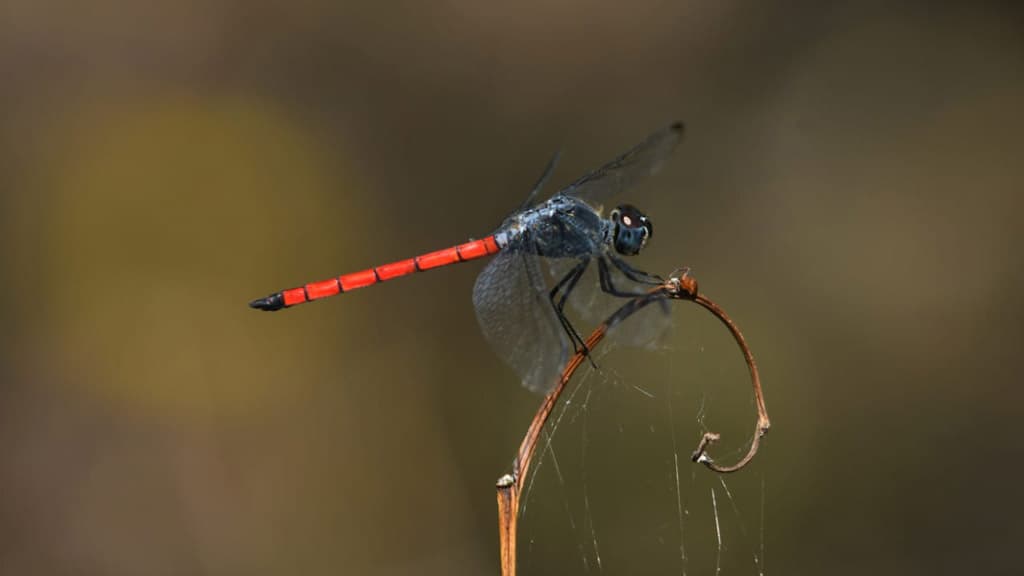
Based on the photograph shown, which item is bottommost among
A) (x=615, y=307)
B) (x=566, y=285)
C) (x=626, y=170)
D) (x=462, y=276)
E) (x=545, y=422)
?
(x=545, y=422)

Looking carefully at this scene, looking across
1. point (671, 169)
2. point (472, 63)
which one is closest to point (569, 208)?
point (671, 169)

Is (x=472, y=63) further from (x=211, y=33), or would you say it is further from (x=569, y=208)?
(x=569, y=208)

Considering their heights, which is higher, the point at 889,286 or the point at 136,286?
the point at 136,286

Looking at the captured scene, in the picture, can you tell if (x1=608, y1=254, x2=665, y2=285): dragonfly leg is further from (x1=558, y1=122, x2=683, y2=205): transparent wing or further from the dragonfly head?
(x1=558, y1=122, x2=683, y2=205): transparent wing

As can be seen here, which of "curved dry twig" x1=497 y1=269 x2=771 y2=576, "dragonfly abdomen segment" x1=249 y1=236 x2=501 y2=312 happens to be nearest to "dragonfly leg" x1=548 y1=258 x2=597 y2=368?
"dragonfly abdomen segment" x1=249 y1=236 x2=501 y2=312

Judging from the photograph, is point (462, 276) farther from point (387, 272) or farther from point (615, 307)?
point (615, 307)

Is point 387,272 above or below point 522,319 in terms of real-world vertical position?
above

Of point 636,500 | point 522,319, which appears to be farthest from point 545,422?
point 636,500
